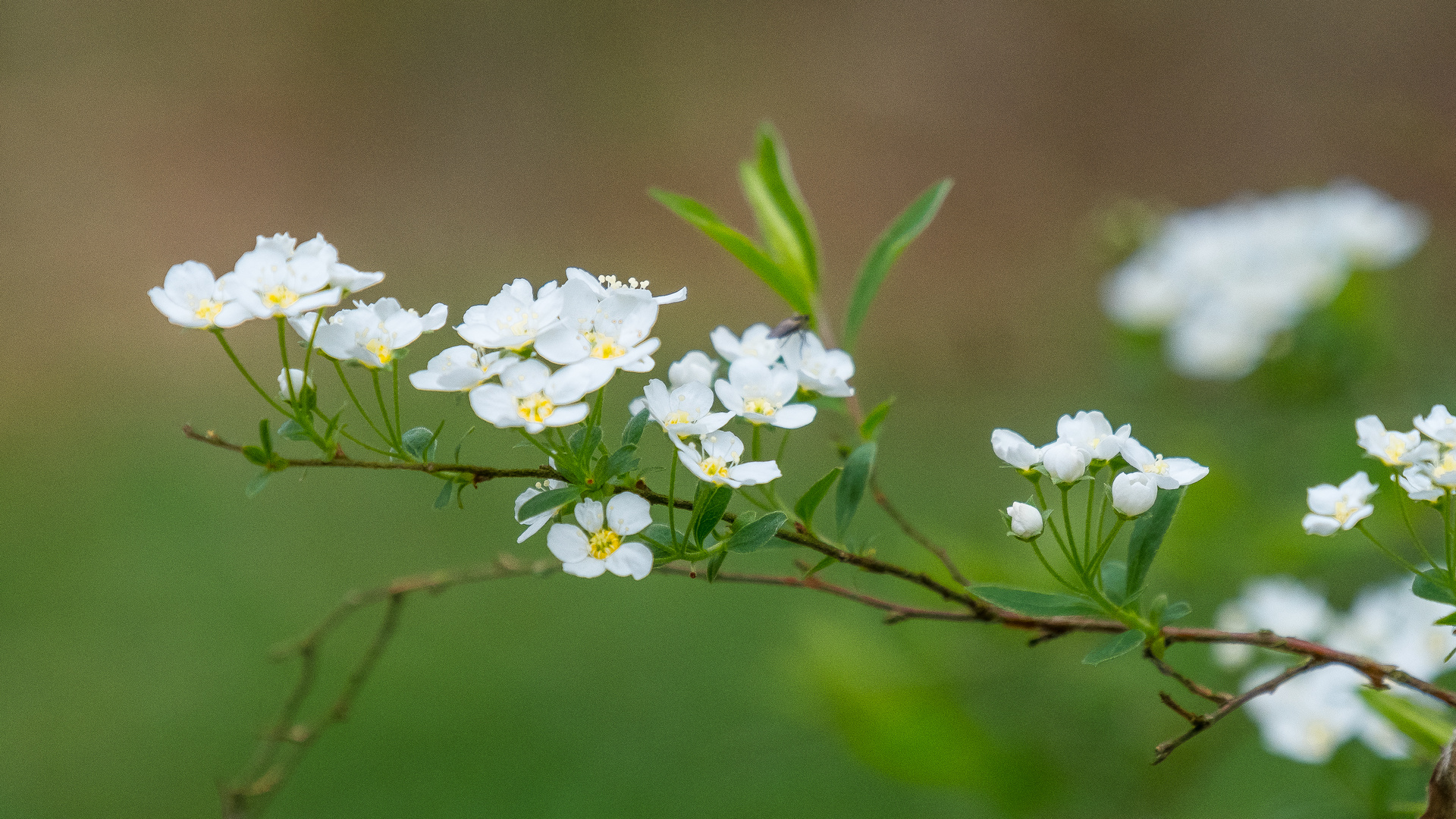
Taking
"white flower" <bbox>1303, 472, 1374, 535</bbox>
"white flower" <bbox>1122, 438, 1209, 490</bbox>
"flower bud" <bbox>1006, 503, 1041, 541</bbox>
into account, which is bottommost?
"flower bud" <bbox>1006, 503, 1041, 541</bbox>

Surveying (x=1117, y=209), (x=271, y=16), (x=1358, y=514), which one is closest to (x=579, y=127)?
(x=271, y=16)

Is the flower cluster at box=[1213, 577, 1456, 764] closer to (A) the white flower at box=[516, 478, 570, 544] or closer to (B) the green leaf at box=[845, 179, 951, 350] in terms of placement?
(B) the green leaf at box=[845, 179, 951, 350]

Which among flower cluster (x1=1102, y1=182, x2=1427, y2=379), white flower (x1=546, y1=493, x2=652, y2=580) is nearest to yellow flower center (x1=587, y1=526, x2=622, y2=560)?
white flower (x1=546, y1=493, x2=652, y2=580)

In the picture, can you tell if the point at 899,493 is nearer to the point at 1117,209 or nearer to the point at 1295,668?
the point at 1117,209

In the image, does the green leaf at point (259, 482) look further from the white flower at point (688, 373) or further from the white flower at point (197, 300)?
the white flower at point (688, 373)

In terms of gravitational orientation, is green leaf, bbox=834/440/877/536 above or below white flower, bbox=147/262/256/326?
below

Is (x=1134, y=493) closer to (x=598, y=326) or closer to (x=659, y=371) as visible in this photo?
(x=598, y=326)
